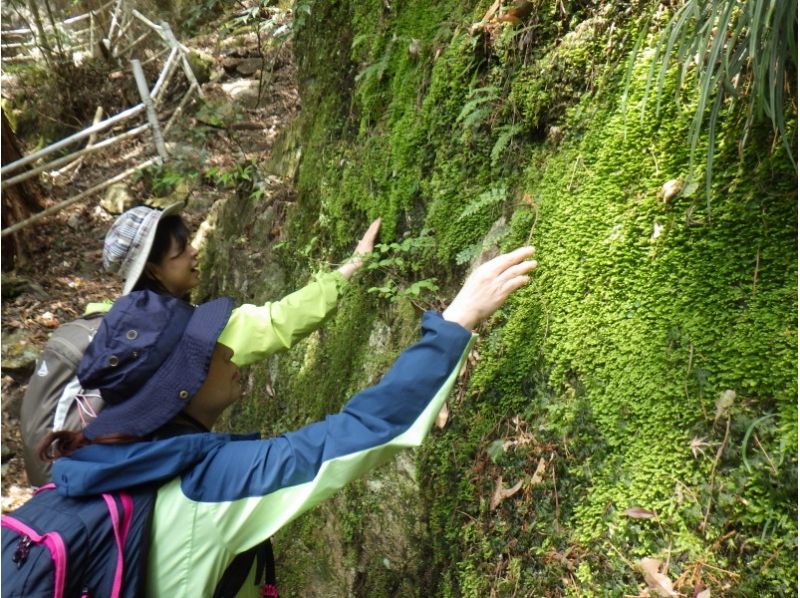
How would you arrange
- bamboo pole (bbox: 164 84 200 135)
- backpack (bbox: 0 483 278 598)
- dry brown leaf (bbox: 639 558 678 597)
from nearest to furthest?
backpack (bbox: 0 483 278 598) < dry brown leaf (bbox: 639 558 678 597) < bamboo pole (bbox: 164 84 200 135)

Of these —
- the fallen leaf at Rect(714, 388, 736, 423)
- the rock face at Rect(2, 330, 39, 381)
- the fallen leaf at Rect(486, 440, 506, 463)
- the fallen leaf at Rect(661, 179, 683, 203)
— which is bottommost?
the rock face at Rect(2, 330, 39, 381)

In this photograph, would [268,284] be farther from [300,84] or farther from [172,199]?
[172,199]

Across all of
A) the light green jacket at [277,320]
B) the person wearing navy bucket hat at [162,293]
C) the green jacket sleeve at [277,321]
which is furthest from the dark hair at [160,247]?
the green jacket sleeve at [277,321]

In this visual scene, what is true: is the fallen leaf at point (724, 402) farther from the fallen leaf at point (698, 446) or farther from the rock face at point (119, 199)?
the rock face at point (119, 199)

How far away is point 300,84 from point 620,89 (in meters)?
4.44

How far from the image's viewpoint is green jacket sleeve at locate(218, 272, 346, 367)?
3.56m

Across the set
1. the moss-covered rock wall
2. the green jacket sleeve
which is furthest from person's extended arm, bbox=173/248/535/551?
the green jacket sleeve

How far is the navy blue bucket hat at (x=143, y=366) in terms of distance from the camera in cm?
238

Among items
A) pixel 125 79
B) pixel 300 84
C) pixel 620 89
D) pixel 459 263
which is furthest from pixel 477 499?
pixel 125 79

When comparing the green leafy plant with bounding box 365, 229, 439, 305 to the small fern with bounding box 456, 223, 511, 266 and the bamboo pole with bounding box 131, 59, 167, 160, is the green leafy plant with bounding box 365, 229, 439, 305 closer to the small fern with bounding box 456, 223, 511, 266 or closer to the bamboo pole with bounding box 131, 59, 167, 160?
the small fern with bounding box 456, 223, 511, 266

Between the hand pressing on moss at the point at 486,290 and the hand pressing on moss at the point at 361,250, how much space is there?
67.6 inches

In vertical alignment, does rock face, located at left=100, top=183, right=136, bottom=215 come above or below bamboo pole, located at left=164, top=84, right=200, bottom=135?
below

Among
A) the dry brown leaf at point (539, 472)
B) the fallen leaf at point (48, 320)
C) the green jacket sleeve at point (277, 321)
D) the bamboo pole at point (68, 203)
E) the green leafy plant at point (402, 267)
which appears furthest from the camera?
the bamboo pole at point (68, 203)

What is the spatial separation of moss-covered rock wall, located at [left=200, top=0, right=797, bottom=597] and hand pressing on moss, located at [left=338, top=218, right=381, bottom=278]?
13 cm
